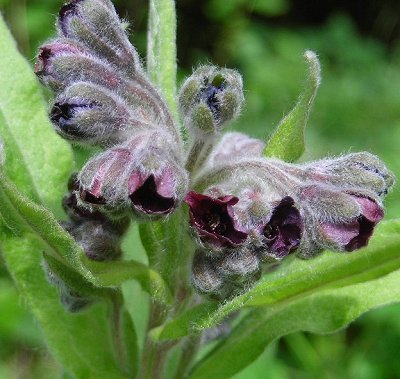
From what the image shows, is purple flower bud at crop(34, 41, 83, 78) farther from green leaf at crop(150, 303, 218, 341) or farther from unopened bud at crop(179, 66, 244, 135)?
green leaf at crop(150, 303, 218, 341)

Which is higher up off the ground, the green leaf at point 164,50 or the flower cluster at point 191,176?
the flower cluster at point 191,176

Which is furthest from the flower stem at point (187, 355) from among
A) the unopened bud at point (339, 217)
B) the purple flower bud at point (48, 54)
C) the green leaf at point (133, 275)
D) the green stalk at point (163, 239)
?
the purple flower bud at point (48, 54)

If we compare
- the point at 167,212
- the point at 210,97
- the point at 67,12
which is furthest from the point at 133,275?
the point at 67,12

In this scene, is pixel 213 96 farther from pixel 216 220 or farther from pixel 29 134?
pixel 29 134

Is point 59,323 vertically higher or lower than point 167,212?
lower

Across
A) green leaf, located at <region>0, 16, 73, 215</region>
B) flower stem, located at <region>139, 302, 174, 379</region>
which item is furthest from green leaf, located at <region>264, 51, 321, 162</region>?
green leaf, located at <region>0, 16, 73, 215</region>

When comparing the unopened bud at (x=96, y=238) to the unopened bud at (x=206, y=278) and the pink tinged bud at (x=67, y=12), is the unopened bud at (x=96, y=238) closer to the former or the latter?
the unopened bud at (x=206, y=278)

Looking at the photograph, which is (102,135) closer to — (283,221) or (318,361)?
(283,221)

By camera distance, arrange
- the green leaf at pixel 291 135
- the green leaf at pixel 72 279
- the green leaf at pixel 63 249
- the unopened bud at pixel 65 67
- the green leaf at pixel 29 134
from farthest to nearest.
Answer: the green leaf at pixel 29 134, the green leaf at pixel 291 135, the green leaf at pixel 72 279, the unopened bud at pixel 65 67, the green leaf at pixel 63 249
